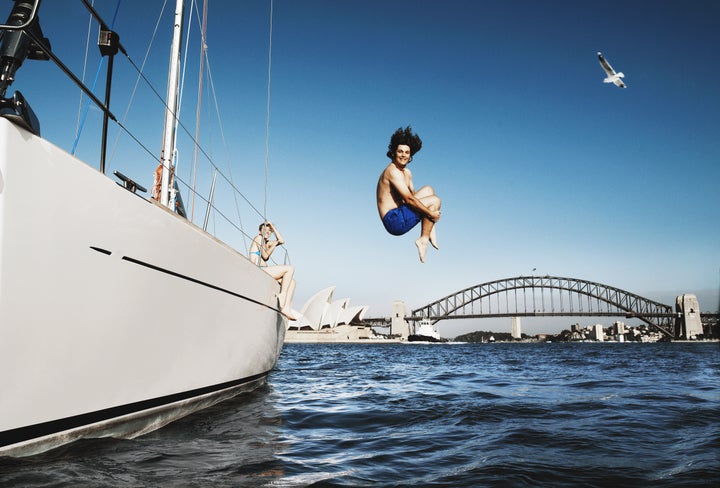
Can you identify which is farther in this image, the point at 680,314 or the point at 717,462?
the point at 680,314

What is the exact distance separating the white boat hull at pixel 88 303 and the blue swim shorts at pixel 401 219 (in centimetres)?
214

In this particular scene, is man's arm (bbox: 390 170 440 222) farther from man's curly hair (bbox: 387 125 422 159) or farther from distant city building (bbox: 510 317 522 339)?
distant city building (bbox: 510 317 522 339)

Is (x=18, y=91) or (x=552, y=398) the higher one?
(x=18, y=91)

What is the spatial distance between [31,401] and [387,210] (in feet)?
10.7

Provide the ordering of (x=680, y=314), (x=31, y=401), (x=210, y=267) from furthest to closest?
(x=680, y=314)
(x=210, y=267)
(x=31, y=401)

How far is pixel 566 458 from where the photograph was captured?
3416 millimetres

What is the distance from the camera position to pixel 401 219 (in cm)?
445

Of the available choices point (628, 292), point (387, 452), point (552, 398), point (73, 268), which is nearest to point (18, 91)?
point (73, 268)

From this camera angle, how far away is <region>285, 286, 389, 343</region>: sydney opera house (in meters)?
73.8

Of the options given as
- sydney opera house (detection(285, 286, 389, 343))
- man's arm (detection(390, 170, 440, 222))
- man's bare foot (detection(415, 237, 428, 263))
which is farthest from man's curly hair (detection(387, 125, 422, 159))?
sydney opera house (detection(285, 286, 389, 343))

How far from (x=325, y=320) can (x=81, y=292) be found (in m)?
77.9

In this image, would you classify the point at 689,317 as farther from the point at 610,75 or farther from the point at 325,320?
the point at 610,75

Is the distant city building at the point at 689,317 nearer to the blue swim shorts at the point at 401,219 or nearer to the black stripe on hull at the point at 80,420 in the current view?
the blue swim shorts at the point at 401,219

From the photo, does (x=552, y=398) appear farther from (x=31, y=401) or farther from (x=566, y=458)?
(x=31, y=401)
